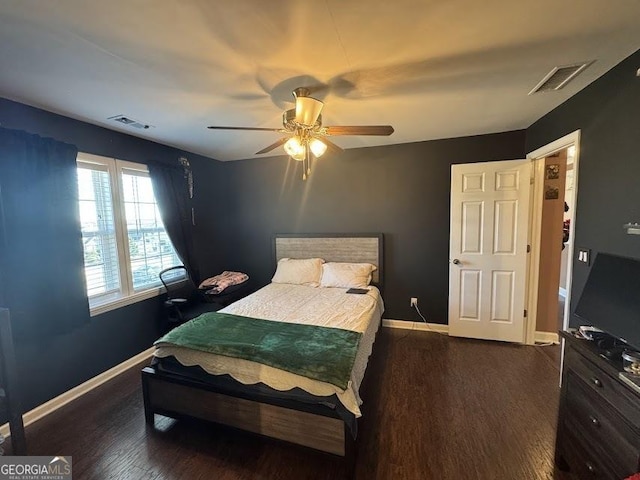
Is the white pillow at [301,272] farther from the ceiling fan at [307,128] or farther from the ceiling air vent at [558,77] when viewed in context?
the ceiling air vent at [558,77]

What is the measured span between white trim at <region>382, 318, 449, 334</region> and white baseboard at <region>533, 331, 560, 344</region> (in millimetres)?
933

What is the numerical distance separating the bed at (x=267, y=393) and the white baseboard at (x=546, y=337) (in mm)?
2051

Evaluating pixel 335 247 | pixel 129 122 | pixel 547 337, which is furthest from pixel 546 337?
pixel 129 122

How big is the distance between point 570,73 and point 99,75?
305 cm

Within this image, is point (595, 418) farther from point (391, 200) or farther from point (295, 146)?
point (391, 200)

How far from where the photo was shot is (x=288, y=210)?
420 cm

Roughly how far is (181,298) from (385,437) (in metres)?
2.65

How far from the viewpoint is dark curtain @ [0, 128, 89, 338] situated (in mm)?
2086

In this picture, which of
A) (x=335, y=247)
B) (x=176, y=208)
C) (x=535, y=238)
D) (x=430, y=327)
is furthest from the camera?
(x=335, y=247)

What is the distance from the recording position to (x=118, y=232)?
290 cm

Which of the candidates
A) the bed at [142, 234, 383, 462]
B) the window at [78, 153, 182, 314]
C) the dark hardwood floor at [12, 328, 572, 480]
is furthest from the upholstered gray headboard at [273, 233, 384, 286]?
the window at [78, 153, 182, 314]

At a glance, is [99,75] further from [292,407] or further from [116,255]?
[292,407]

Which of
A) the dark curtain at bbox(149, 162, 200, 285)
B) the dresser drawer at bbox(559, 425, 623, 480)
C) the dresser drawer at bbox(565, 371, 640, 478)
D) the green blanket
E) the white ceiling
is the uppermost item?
the white ceiling

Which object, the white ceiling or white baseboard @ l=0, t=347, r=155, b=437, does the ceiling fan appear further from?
white baseboard @ l=0, t=347, r=155, b=437
